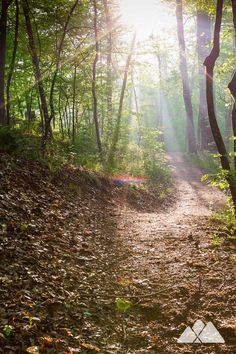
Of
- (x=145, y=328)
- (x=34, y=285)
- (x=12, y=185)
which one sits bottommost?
(x=145, y=328)

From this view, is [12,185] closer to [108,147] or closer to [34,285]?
[34,285]

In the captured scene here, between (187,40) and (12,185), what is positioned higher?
(187,40)

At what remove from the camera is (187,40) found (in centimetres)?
3056

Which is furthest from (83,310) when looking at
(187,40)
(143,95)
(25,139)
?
(143,95)

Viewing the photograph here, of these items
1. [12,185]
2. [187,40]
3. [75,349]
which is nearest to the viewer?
[75,349]

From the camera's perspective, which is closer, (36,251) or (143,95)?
(36,251)

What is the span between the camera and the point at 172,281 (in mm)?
4629

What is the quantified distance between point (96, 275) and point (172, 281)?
1.08m

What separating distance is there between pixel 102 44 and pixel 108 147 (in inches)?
187

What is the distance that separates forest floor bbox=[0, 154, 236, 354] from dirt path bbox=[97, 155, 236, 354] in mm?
12

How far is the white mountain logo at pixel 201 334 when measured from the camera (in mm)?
A: 3277

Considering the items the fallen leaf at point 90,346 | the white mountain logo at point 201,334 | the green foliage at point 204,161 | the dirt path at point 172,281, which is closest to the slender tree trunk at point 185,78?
the green foliage at point 204,161

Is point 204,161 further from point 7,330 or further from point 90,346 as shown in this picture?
point 7,330

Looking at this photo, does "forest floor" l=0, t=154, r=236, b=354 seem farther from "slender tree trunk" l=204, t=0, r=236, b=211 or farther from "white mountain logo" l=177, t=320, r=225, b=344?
"slender tree trunk" l=204, t=0, r=236, b=211
